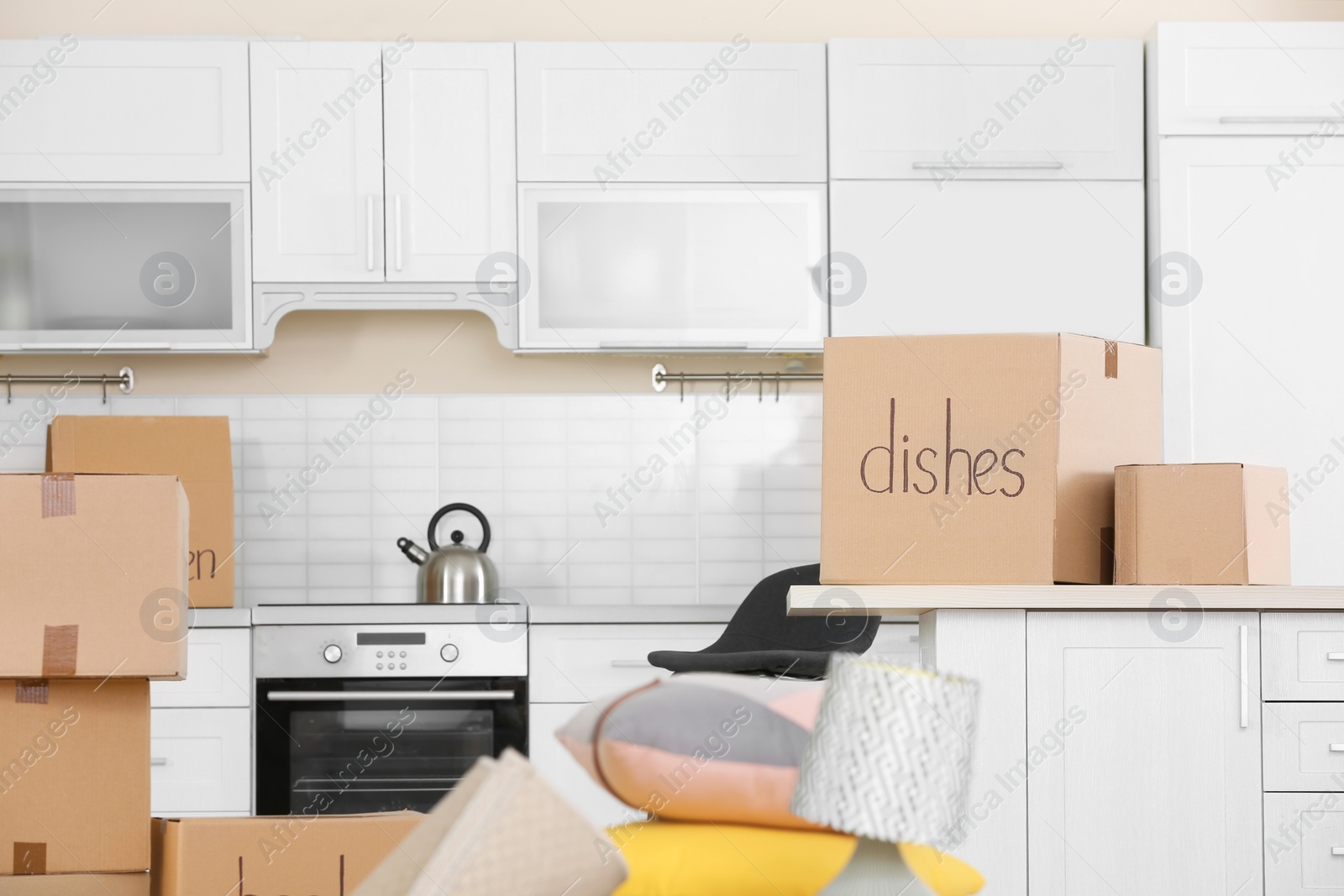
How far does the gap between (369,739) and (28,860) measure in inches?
58.3

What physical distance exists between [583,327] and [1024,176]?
1.21 meters

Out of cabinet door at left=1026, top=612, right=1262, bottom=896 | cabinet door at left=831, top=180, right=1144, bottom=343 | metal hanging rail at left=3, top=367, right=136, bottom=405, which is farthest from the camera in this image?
metal hanging rail at left=3, top=367, right=136, bottom=405

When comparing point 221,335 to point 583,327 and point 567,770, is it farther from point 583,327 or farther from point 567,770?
point 567,770

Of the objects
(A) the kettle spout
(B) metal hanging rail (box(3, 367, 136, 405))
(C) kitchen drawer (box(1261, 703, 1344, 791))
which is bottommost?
(C) kitchen drawer (box(1261, 703, 1344, 791))

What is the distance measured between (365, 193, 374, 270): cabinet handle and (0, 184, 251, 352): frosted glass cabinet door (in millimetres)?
307

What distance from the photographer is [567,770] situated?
2.83 meters

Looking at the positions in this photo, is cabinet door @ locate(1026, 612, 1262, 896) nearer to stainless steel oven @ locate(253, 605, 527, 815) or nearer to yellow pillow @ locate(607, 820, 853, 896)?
yellow pillow @ locate(607, 820, 853, 896)

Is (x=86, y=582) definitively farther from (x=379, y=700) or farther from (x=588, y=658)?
(x=588, y=658)

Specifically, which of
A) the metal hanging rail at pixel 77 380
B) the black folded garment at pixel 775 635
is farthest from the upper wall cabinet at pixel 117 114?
the black folded garment at pixel 775 635

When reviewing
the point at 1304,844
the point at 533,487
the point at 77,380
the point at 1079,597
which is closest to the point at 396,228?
the point at 533,487

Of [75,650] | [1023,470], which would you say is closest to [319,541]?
[75,650]

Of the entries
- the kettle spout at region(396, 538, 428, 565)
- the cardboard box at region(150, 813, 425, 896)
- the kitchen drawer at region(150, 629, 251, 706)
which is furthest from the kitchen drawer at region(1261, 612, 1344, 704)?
the kitchen drawer at region(150, 629, 251, 706)

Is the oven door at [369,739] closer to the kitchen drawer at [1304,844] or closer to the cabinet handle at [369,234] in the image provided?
the cabinet handle at [369,234]

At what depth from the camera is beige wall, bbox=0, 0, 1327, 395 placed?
3400 millimetres
